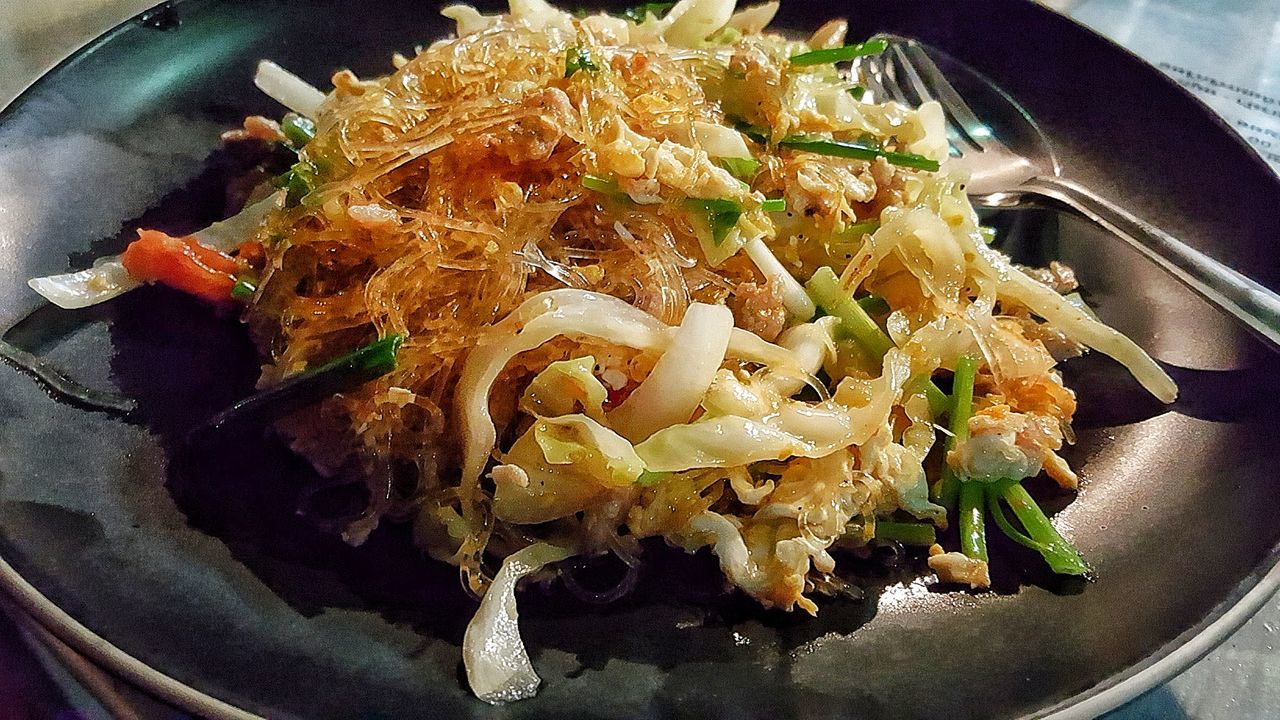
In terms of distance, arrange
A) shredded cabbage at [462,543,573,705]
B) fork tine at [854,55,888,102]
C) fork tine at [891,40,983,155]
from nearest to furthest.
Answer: shredded cabbage at [462,543,573,705] < fork tine at [891,40,983,155] < fork tine at [854,55,888,102]

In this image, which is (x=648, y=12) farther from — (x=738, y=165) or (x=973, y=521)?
(x=973, y=521)

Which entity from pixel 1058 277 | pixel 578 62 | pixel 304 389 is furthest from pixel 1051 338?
pixel 304 389

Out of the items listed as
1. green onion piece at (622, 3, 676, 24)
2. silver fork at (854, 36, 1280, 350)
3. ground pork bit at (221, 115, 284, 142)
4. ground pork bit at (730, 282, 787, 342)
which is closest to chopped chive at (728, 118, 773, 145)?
ground pork bit at (730, 282, 787, 342)

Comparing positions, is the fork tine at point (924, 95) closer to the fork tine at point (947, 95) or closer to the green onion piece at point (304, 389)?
the fork tine at point (947, 95)

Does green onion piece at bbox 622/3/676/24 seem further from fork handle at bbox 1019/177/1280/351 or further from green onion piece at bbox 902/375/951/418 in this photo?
green onion piece at bbox 902/375/951/418

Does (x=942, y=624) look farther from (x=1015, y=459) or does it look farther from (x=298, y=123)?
(x=298, y=123)

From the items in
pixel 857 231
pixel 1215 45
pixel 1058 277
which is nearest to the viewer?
pixel 857 231
